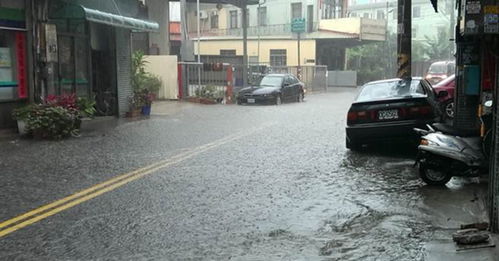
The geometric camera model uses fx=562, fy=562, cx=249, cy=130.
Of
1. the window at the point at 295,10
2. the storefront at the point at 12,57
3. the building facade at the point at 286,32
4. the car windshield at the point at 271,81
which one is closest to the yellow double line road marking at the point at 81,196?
the storefront at the point at 12,57

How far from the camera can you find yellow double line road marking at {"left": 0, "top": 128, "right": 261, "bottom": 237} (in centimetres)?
614

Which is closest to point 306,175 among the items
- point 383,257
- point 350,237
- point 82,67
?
point 350,237

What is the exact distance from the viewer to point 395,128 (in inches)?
410

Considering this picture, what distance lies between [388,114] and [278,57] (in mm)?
36966

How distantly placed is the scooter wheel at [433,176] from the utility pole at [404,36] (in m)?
6.50

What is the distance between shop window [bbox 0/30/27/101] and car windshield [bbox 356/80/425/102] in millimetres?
8433

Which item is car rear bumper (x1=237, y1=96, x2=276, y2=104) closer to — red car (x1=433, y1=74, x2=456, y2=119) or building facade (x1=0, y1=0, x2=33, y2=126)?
red car (x1=433, y1=74, x2=456, y2=119)

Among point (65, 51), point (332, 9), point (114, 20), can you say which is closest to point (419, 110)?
point (114, 20)

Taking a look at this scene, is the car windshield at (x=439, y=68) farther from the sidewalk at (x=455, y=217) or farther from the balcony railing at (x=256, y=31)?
the sidewalk at (x=455, y=217)

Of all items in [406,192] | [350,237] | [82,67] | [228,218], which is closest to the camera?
[350,237]

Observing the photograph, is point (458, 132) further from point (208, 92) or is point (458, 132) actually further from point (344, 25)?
point (344, 25)

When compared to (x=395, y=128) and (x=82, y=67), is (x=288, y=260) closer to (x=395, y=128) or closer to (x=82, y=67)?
(x=395, y=128)

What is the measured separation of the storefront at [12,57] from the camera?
533 inches

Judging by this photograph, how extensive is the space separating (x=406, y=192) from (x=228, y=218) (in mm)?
2674
